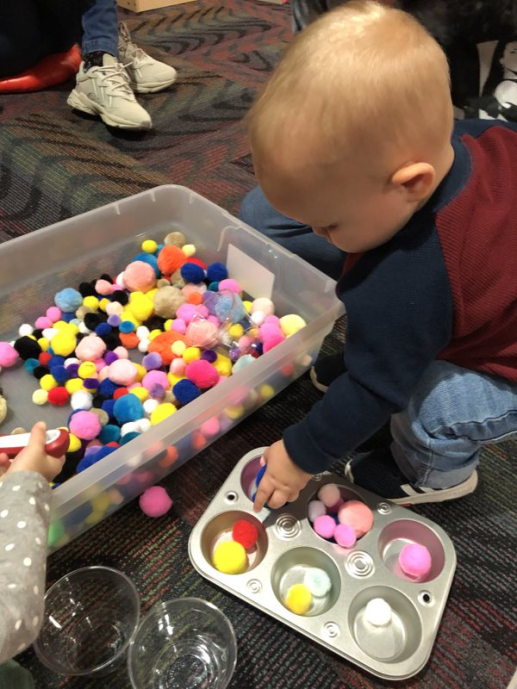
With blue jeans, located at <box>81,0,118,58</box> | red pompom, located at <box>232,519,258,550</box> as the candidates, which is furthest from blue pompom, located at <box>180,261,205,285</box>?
blue jeans, located at <box>81,0,118,58</box>

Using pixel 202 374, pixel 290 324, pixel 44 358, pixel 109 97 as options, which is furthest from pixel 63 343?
pixel 109 97

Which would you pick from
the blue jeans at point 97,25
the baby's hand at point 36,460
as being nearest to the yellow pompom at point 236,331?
the baby's hand at point 36,460

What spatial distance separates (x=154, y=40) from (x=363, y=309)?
1899 millimetres

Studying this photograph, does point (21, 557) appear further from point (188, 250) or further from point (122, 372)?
point (188, 250)

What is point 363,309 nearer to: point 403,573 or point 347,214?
point 347,214

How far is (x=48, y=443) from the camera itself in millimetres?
642

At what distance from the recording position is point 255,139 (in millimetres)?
472

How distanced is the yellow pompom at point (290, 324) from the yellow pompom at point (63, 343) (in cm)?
35

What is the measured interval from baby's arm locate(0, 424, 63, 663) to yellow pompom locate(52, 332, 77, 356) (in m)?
0.32

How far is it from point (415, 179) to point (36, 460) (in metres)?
0.48

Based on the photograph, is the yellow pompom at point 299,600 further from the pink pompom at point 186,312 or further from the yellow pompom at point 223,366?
the pink pompom at point 186,312

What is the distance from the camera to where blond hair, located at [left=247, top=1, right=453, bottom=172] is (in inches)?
16.6

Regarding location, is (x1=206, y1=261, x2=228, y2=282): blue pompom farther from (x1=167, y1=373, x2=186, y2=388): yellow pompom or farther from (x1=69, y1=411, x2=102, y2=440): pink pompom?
(x1=69, y1=411, x2=102, y2=440): pink pompom

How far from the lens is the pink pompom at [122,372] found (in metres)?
0.87
